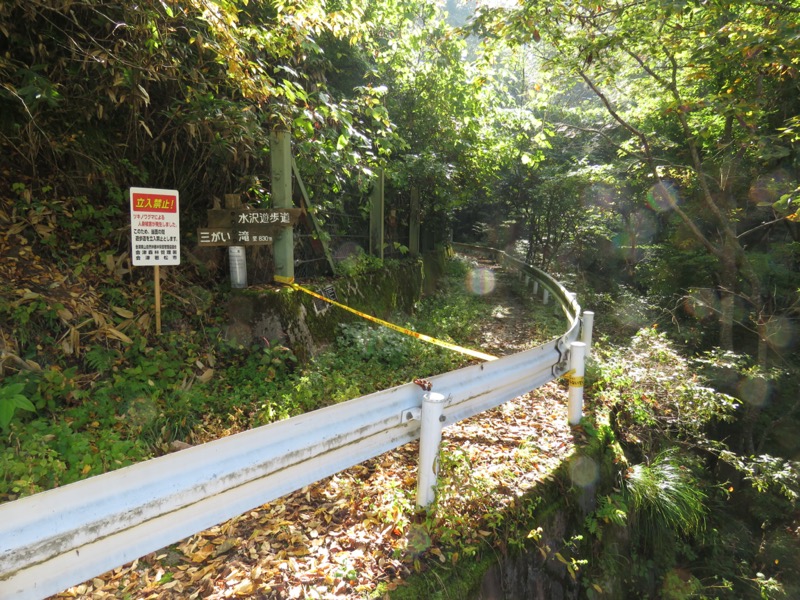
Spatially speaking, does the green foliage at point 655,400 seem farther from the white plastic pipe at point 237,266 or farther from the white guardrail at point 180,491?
the white plastic pipe at point 237,266

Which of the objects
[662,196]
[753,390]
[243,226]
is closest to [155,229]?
[243,226]

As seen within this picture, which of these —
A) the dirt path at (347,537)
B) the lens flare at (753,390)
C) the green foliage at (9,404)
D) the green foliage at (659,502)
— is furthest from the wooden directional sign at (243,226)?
the lens flare at (753,390)

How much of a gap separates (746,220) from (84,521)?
14838 mm

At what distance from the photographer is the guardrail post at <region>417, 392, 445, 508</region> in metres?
2.54

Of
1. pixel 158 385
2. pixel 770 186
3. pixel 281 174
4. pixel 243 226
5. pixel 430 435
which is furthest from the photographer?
pixel 770 186

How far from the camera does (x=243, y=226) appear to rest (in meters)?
5.54

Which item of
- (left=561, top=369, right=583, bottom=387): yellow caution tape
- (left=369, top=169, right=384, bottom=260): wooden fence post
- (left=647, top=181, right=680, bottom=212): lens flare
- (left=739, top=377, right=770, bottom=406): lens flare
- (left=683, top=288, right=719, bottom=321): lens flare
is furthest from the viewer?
(left=647, top=181, right=680, bottom=212): lens flare

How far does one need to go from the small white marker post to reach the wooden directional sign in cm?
41

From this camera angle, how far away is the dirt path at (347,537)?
241cm

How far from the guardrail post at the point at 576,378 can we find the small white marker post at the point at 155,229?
4.09 meters

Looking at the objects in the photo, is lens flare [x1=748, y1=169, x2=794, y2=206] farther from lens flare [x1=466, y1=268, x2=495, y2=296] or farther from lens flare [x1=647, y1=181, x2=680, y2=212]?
lens flare [x1=466, y1=268, x2=495, y2=296]

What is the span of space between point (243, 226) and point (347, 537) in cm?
395

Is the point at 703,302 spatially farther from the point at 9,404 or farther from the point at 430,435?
the point at 9,404

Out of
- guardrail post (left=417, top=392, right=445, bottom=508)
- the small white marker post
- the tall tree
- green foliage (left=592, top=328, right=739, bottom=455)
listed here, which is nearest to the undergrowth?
the small white marker post
